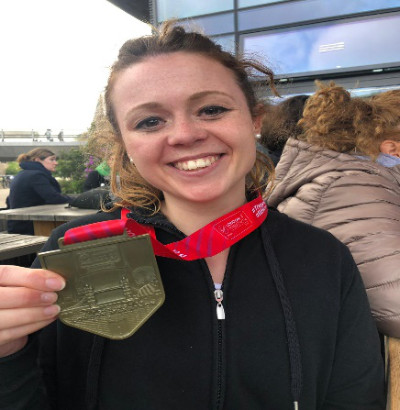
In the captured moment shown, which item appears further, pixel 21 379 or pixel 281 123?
pixel 281 123

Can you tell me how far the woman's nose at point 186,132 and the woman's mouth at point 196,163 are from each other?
64 mm

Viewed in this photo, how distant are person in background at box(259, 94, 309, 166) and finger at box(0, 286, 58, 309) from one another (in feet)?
6.77

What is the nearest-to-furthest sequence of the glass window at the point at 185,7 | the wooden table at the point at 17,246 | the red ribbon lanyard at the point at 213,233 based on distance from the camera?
the red ribbon lanyard at the point at 213,233
the wooden table at the point at 17,246
the glass window at the point at 185,7

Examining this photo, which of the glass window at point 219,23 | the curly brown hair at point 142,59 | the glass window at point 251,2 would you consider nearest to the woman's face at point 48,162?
the glass window at point 219,23

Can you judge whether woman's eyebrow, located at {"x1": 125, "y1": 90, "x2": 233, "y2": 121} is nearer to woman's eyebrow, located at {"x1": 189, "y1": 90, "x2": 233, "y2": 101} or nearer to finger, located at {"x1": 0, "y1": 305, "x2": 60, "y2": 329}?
woman's eyebrow, located at {"x1": 189, "y1": 90, "x2": 233, "y2": 101}

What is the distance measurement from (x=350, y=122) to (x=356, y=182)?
48 cm

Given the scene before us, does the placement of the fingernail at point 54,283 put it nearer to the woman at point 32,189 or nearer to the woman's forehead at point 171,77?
the woman's forehead at point 171,77

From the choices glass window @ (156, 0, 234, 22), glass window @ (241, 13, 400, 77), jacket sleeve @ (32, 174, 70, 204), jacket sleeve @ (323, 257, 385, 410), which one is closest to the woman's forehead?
jacket sleeve @ (323, 257, 385, 410)

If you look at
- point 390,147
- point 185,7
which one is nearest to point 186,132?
point 390,147

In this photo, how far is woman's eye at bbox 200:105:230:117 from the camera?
1182 millimetres

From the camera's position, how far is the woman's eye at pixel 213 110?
Answer: 46.5 inches

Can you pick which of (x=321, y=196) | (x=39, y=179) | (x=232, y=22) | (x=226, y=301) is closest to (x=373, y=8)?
(x=232, y=22)

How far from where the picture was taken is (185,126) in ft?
3.74

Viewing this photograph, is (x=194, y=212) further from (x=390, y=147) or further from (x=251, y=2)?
(x=251, y=2)
